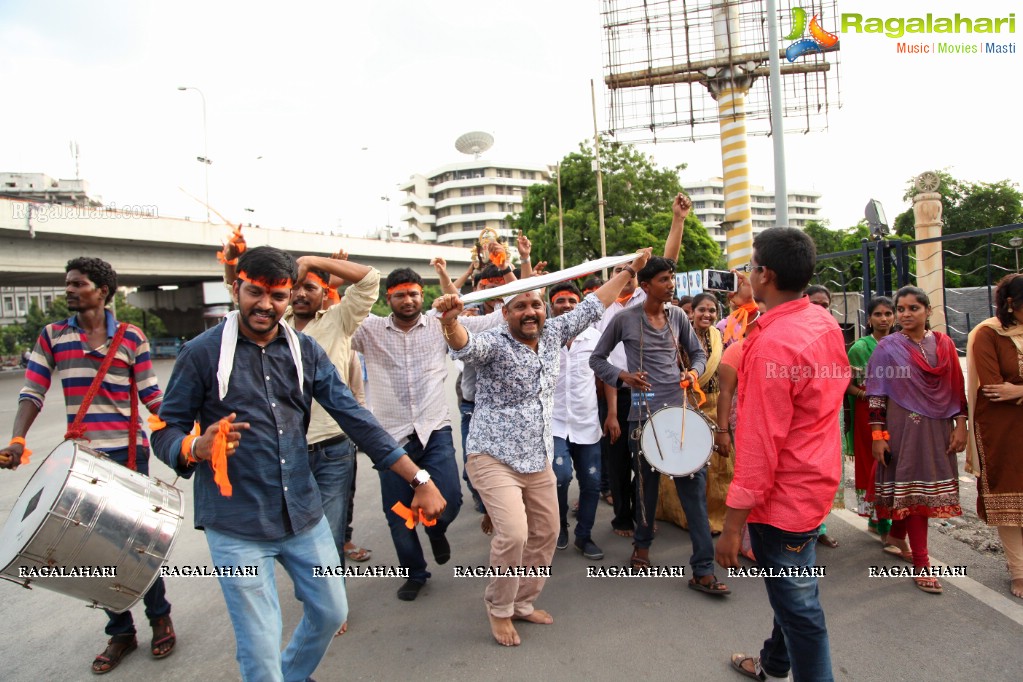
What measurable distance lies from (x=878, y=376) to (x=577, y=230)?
24359 millimetres

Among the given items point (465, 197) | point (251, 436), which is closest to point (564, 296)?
point (251, 436)

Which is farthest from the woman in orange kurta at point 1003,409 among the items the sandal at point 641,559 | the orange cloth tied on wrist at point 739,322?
the sandal at point 641,559

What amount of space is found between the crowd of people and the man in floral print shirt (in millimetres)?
13

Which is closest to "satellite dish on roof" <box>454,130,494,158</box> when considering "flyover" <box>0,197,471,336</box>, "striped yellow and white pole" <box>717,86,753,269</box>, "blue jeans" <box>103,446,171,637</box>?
"flyover" <box>0,197,471,336</box>

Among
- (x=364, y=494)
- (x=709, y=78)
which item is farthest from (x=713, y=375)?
(x=709, y=78)

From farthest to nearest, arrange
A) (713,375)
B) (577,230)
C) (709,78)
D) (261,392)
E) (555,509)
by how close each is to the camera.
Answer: (577,230), (709,78), (713,375), (555,509), (261,392)

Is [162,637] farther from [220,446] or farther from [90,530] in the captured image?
[220,446]

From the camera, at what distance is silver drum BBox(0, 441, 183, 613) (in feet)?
8.16

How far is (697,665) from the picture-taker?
3.19m

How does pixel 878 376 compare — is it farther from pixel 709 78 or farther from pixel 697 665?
pixel 709 78

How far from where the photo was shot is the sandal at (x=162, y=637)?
3.44 meters

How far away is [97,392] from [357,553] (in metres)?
2.20

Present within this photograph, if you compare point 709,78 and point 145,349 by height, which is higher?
point 709,78

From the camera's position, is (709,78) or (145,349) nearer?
(145,349)
